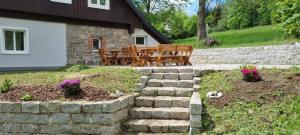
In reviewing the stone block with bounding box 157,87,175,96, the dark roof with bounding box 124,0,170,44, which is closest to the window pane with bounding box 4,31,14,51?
the dark roof with bounding box 124,0,170,44

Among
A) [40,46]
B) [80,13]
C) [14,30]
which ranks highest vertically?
[80,13]

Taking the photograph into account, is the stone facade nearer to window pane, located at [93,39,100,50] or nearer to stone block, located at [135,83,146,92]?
window pane, located at [93,39,100,50]

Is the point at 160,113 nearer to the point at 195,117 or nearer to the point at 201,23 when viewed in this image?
the point at 195,117

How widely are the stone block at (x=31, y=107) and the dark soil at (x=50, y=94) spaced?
0.34 meters

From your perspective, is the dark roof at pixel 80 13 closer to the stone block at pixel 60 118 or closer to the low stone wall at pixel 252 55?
the low stone wall at pixel 252 55

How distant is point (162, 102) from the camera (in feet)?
26.8

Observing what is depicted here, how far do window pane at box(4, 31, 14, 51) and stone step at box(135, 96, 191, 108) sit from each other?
8363mm

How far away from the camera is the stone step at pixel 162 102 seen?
8.09m

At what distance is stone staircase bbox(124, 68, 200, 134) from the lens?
7316 millimetres

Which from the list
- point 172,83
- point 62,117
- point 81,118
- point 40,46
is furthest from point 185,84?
point 40,46

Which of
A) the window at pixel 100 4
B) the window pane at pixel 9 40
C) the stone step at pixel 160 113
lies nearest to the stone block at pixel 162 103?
the stone step at pixel 160 113

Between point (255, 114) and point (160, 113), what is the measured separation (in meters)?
1.94

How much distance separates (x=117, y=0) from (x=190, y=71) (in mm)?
10037

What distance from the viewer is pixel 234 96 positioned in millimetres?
7652
